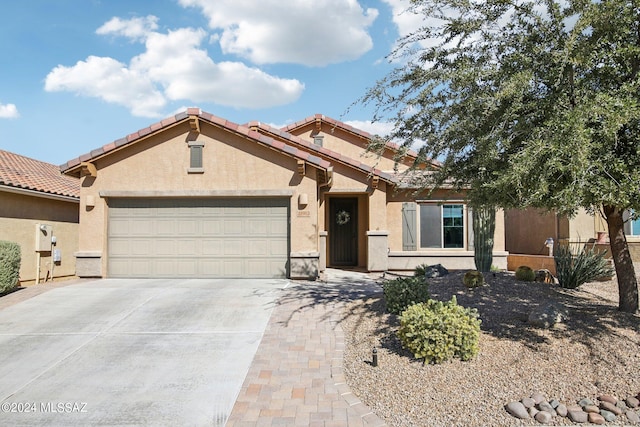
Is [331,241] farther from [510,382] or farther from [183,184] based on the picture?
[510,382]

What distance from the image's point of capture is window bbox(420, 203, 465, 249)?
1488cm

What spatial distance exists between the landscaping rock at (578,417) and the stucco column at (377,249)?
9.62m

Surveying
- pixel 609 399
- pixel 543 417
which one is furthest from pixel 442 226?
pixel 543 417

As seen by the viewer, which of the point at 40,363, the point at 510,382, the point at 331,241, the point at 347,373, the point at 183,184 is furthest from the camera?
the point at 331,241

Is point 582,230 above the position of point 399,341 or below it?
above

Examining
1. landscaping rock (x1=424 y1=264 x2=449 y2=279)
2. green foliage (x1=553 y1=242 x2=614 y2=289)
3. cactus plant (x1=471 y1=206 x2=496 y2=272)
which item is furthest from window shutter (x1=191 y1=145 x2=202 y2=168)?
green foliage (x1=553 y1=242 x2=614 y2=289)

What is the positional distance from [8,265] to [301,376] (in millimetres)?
9214

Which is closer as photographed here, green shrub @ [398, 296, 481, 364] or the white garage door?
green shrub @ [398, 296, 481, 364]

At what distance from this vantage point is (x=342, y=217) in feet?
52.3

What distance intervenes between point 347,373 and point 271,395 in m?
1.14

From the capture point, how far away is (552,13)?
6.10 meters

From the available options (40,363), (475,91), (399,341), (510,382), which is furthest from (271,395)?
(475,91)

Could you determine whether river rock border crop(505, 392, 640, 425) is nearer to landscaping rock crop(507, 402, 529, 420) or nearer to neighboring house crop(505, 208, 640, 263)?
landscaping rock crop(507, 402, 529, 420)

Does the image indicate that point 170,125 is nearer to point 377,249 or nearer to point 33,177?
point 33,177
